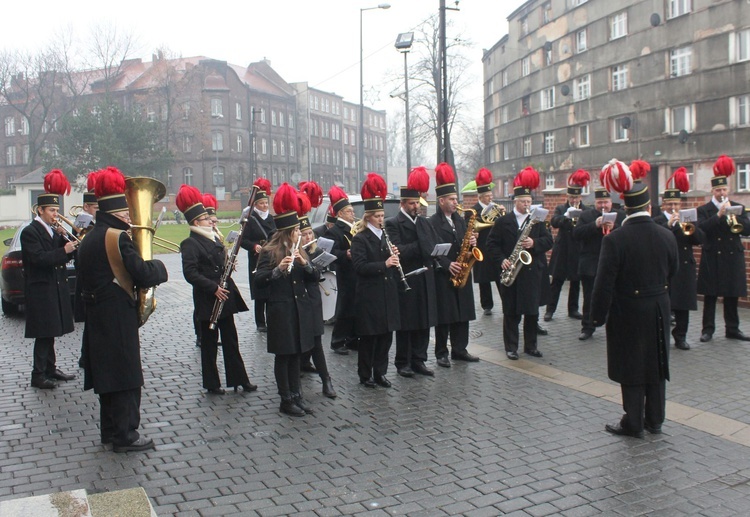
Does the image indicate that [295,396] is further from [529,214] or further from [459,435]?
[529,214]

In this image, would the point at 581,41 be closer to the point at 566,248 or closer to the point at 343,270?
the point at 566,248

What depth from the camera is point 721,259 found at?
10.3 meters

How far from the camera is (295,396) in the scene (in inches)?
292

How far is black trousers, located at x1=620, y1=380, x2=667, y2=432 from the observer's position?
6.38 m

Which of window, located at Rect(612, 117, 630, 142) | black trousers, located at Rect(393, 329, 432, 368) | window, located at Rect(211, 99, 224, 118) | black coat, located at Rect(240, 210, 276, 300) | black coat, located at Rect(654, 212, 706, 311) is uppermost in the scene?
window, located at Rect(211, 99, 224, 118)

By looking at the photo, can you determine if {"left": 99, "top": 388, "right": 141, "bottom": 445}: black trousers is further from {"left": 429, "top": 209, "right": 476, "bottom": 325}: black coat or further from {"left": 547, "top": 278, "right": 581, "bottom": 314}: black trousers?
{"left": 547, "top": 278, "right": 581, "bottom": 314}: black trousers

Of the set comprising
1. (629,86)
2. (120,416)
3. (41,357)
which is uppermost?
(629,86)

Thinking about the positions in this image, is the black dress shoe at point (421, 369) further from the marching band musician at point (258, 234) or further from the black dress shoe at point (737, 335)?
the black dress shoe at point (737, 335)

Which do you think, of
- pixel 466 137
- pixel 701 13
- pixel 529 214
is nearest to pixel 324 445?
pixel 529 214

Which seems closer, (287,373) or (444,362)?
(287,373)

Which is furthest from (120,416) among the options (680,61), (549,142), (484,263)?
(549,142)

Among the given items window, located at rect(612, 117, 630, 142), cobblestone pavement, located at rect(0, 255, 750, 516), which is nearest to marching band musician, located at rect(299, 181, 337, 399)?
cobblestone pavement, located at rect(0, 255, 750, 516)

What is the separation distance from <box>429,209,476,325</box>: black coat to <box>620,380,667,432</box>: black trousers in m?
2.87

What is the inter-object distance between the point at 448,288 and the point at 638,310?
9.55 ft
